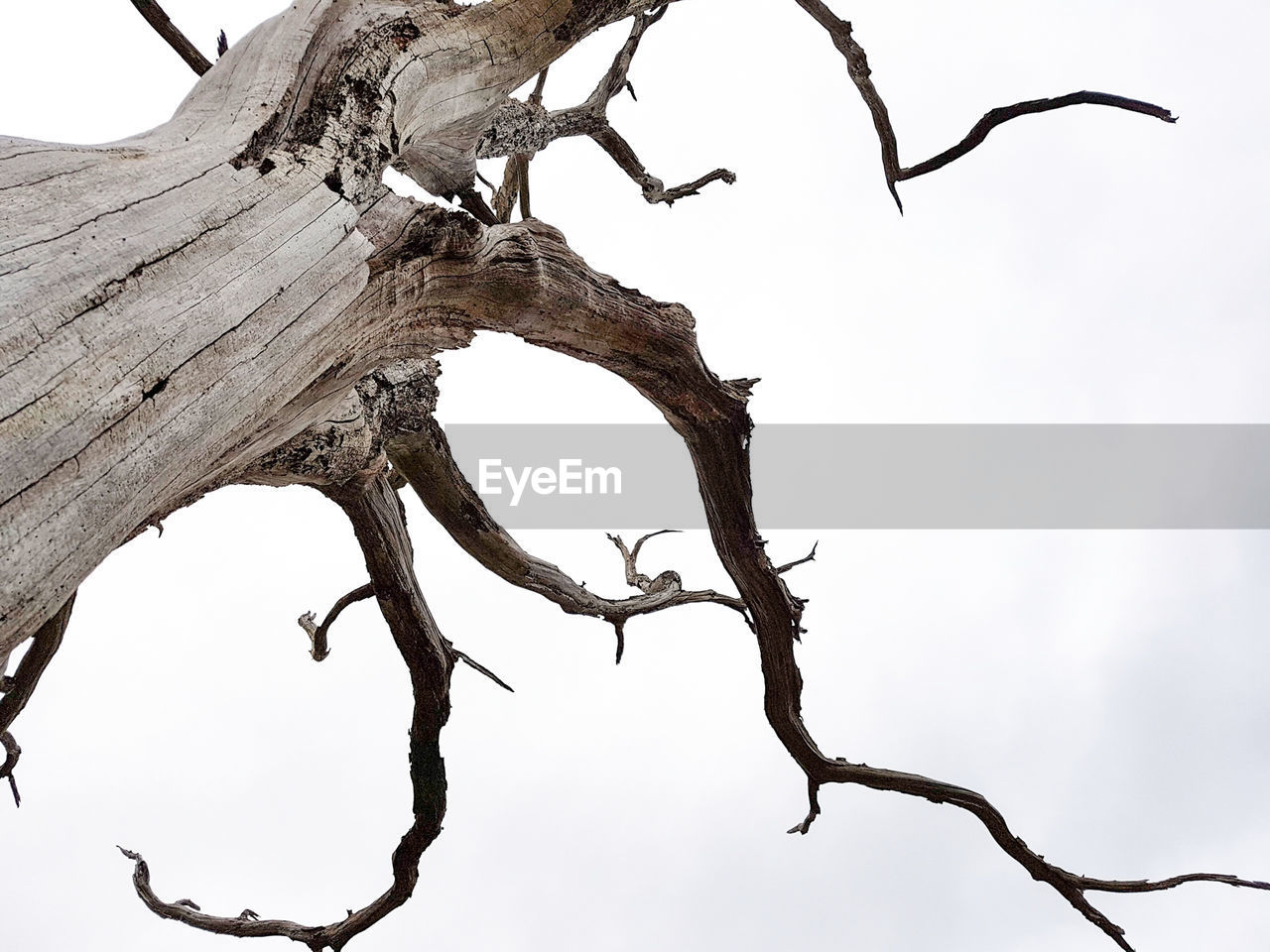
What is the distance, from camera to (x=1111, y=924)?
2.45 metres

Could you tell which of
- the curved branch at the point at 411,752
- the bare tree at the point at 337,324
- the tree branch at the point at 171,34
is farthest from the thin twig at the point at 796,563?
the tree branch at the point at 171,34

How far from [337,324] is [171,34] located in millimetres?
1663

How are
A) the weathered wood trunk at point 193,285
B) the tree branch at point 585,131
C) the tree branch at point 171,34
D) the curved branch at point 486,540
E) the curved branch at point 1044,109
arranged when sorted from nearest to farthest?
the weathered wood trunk at point 193,285 < the curved branch at point 1044,109 < the tree branch at point 171,34 < the curved branch at point 486,540 < the tree branch at point 585,131

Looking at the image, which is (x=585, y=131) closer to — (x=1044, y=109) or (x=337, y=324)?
(x=1044, y=109)

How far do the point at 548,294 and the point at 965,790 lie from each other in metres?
2.02

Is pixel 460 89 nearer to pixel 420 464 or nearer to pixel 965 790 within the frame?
pixel 420 464

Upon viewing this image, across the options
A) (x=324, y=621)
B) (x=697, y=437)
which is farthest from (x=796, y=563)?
(x=324, y=621)

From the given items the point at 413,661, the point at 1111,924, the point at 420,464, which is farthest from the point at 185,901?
the point at 1111,924

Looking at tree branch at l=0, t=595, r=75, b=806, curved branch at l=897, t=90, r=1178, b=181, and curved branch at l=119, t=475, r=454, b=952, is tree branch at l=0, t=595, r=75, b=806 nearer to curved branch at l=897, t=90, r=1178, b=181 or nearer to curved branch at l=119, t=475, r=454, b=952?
curved branch at l=119, t=475, r=454, b=952

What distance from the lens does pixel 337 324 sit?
133 centimetres

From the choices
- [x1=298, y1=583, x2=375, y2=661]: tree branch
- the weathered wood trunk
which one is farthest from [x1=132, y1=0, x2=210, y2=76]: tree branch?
[x1=298, y1=583, x2=375, y2=661]: tree branch

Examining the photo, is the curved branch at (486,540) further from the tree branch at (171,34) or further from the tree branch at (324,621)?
the tree branch at (171,34)

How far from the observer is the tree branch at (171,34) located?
7.38ft

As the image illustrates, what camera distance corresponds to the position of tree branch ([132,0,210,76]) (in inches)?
88.5
